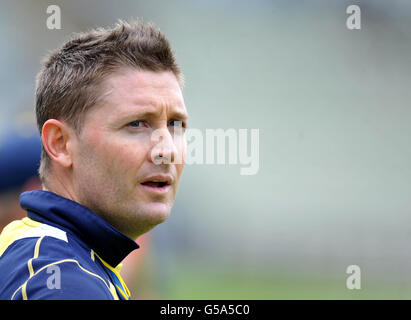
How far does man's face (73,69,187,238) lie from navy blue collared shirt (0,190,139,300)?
0.07m

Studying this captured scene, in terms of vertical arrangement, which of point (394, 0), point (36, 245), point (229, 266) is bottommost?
point (36, 245)

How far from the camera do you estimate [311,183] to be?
9672 millimetres

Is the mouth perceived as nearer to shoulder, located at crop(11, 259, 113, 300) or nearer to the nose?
the nose

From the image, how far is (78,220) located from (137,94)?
44 cm

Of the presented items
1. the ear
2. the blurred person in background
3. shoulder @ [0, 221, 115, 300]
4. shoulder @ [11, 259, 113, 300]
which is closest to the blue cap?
the blurred person in background

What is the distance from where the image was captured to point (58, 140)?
1.79 meters

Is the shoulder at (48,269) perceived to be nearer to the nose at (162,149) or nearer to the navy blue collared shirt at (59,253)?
the navy blue collared shirt at (59,253)

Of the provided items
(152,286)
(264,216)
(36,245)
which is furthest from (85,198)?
(264,216)

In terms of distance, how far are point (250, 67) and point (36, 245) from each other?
29.0 ft

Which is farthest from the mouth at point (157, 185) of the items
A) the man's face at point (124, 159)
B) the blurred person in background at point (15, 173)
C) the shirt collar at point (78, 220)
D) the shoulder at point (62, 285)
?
the blurred person in background at point (15, 173)

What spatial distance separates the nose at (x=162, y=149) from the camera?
1711 millimetres

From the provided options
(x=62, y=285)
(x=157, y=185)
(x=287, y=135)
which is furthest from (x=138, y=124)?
(x=287, y=135)

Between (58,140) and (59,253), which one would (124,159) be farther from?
(59,253)
